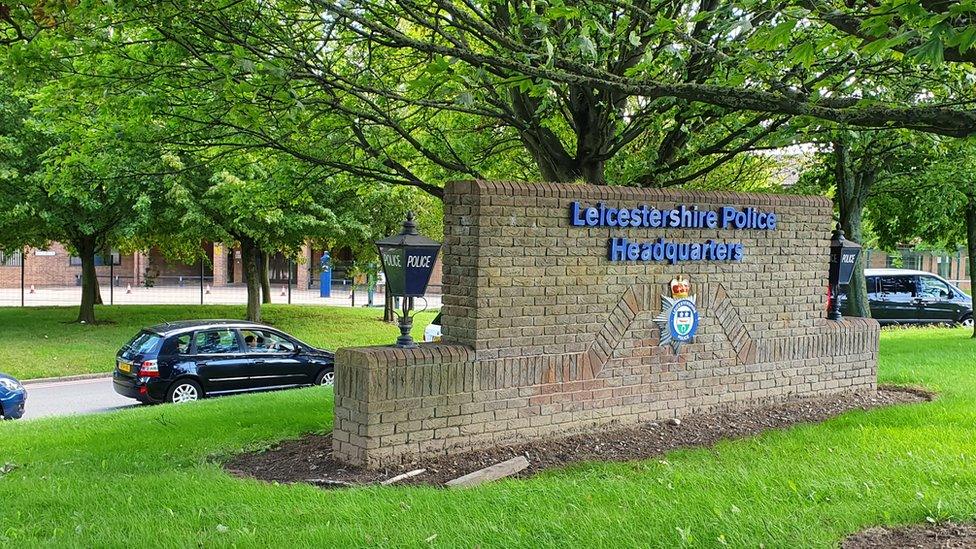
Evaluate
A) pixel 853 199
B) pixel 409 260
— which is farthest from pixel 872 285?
pixel 409 260

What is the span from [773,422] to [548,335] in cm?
278

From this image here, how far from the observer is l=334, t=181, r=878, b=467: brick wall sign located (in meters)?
7.56

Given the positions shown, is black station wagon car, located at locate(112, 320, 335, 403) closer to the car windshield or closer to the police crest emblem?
the car windshield

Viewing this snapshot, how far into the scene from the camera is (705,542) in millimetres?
5164

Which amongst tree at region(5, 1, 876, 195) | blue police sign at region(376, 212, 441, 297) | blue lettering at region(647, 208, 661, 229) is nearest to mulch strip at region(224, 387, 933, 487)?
blue police sign at region(376, 212, 441, 297)

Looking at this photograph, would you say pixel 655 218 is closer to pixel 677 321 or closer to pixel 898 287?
pixel 677 321

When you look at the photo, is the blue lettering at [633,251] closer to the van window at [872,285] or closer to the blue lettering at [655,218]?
the blue lettering at [655,218]

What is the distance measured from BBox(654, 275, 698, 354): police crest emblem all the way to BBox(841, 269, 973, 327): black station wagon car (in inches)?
780

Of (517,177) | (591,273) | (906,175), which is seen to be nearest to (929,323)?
(906,175)

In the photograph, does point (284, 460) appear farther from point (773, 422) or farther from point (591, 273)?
point (773, 422)

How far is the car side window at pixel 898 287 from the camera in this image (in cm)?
2678

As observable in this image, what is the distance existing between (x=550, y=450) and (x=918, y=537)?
10.8ft

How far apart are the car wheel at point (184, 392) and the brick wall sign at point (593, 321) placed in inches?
297

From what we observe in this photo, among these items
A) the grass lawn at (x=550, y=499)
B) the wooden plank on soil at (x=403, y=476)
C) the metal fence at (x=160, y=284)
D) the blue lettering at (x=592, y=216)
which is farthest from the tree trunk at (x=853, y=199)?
the metal fence at (x=160, y=284)
